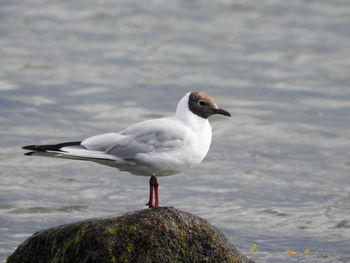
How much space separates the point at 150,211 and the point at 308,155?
8.42 meters

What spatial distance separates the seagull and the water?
111 inches

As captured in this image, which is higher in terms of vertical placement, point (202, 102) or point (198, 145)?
point (202, 102)

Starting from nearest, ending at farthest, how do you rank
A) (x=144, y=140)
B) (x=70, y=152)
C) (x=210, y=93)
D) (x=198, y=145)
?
(x=70, y=152), (x=198, y=145), (x=144, y=140), (x=210, y=93)

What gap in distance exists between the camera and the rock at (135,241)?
686cm

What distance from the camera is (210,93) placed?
18.1 meters

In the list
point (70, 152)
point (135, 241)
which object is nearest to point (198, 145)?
point (135, 241)

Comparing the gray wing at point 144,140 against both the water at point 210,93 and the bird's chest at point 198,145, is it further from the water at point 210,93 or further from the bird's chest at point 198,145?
the water at point 210,93

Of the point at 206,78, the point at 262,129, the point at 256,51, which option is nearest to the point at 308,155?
the point at 262,129

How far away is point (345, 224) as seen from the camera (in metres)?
11.6

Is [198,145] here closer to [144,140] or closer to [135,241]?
[144,140]

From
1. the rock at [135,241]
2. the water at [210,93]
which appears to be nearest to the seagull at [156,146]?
the rock at [135,241]

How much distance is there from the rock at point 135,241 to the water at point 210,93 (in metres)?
2.60

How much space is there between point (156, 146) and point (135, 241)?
3.51ft

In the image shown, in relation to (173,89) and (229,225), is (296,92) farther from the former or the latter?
(229,225)
